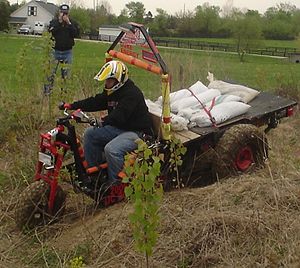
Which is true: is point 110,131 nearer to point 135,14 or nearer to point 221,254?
point 221,254

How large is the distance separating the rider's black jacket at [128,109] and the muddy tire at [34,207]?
3.31ft

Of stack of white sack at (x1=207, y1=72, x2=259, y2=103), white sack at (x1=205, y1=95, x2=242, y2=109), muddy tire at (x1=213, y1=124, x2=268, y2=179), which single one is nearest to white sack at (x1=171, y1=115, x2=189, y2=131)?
muddy tire at (x1=213, y1=124, x2=268, y2=179)

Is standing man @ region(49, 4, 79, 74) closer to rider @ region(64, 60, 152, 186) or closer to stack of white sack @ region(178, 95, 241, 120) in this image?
stack of white sack @ region(178, 95, 241, 120)

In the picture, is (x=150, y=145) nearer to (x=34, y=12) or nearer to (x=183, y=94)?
(x=183, y=94)

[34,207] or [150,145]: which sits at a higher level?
[150,145]

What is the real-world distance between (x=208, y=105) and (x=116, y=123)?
1592 millimetres

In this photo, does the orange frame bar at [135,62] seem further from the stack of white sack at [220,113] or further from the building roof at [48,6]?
the building roof at [48,6]

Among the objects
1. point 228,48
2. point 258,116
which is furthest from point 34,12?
point 258,116

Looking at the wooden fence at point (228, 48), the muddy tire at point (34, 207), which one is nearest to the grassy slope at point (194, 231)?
the muddy tire at point (34, 207)

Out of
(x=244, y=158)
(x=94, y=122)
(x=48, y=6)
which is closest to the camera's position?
(x=94, y=122)

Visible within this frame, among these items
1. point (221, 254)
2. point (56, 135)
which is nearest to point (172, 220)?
point (221, 254)

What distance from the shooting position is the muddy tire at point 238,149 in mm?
6766

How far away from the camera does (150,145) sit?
20.5 feet

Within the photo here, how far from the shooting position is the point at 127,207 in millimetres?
5777
